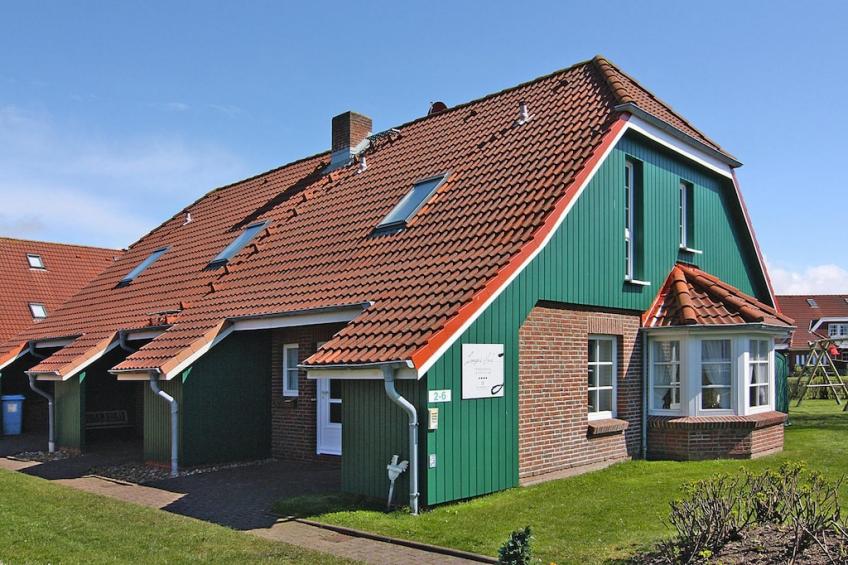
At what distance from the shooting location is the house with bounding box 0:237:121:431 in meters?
23.0

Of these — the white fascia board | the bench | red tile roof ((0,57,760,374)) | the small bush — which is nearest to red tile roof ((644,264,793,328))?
red tile roof ((0,57,760,374))

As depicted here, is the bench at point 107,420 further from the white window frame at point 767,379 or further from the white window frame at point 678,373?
the white window frame at point 767,379

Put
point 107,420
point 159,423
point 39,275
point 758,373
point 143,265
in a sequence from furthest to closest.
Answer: point 39,275 → point 143,265 → point 107,420 → point 159,423 → point 758,373

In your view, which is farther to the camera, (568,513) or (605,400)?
(605,400)

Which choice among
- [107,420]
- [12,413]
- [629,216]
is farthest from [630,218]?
[12,413]

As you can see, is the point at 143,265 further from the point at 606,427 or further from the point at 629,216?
the point at 606,427

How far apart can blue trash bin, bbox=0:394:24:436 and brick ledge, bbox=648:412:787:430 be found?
666 inches

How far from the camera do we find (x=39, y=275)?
2814cm

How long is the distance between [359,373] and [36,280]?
69.7 ft

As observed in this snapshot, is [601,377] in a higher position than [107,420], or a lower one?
higher

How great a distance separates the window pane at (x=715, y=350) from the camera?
562 inches

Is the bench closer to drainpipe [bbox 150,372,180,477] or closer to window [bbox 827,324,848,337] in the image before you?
drainpipe [bbox 150,372,180,477]

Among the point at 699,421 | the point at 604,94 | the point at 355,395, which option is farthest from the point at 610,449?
the point at 604,94

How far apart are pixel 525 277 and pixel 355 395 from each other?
120 inches
